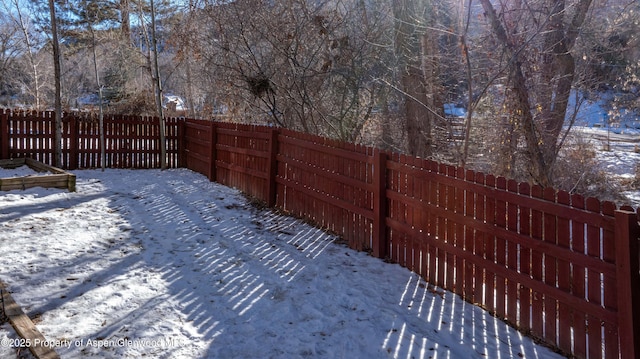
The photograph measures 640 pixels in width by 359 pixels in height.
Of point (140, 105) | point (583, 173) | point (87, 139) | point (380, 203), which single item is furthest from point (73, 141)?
point (583, 173)

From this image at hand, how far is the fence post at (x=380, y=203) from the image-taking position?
18.7 ft

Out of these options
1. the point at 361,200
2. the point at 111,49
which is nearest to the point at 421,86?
the point at 361,200

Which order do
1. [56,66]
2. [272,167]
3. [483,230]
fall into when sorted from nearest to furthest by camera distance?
[483,230] → [272,167] → [56,66]

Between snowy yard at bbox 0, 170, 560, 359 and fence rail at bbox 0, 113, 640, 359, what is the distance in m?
0.25

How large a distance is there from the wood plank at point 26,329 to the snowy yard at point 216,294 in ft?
0.31

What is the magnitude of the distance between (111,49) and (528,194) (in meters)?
16.0

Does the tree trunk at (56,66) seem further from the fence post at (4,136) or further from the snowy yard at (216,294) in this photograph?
the snowy yard at (216,294)

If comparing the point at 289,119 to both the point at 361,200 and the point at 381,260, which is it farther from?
the point at 381,260

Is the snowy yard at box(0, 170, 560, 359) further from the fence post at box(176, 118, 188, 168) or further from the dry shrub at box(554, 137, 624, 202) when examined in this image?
the dry shrub at box(554, 137, 624, 202)

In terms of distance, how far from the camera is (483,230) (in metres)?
4.35

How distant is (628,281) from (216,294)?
336 cm

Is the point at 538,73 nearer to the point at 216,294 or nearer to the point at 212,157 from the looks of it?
the point at 212,157

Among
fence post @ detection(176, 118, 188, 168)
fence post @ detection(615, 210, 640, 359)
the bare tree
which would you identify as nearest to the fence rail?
fence post @ detection(615, 210, 640, 359)

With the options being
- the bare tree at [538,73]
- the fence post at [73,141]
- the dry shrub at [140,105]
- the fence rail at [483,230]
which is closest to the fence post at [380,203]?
the fence rail at [483,230]
